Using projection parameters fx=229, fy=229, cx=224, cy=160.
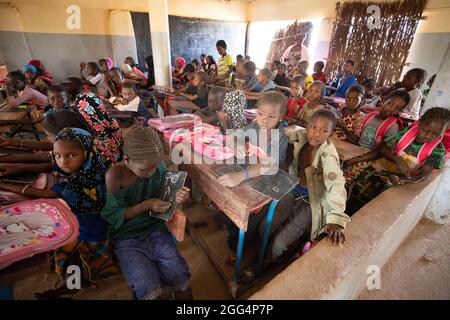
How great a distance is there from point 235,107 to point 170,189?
150 centimetres

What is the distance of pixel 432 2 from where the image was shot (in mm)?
5184

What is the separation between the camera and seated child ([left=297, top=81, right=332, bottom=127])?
10.7 feet

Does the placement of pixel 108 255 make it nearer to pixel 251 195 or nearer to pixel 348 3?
pixel 251 195

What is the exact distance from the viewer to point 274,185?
1477mm

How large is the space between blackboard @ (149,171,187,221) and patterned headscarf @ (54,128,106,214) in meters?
0.47

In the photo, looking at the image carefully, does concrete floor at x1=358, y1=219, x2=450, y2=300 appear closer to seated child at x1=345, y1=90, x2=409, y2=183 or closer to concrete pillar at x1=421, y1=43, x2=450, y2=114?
seated child at x1=345, y1=90, x2=409, y2=183

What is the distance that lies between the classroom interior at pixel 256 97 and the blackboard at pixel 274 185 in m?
0.04

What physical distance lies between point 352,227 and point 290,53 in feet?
27.7

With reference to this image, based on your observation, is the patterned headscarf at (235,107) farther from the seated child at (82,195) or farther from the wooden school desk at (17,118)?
the wooden school desk at (17,118)

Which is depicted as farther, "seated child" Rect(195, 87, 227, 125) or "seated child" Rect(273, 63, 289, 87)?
"seated child" Rect(273, 63, 289, 87)

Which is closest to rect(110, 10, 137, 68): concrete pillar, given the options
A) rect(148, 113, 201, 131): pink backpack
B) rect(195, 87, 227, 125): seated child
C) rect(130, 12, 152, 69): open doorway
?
rect(130, 12, 152, 69): open doorway

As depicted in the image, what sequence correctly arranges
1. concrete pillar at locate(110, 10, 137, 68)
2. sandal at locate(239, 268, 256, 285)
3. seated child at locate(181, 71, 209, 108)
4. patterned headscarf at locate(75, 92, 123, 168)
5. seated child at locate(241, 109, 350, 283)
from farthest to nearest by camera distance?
concrete pillar at locate(110, 10, 137, 68) < seated child at locate(181, 71, 209, 108) < patterned headscarf at locate(75, 92, 123, 168) < sandal at locate(239, 268, 256, 285) < seated child at locate(241, 109, 350, 283)

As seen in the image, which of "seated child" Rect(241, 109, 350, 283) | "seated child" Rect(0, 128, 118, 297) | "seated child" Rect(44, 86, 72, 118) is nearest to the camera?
"seated child" Rect(0, 128, 118, 297)
